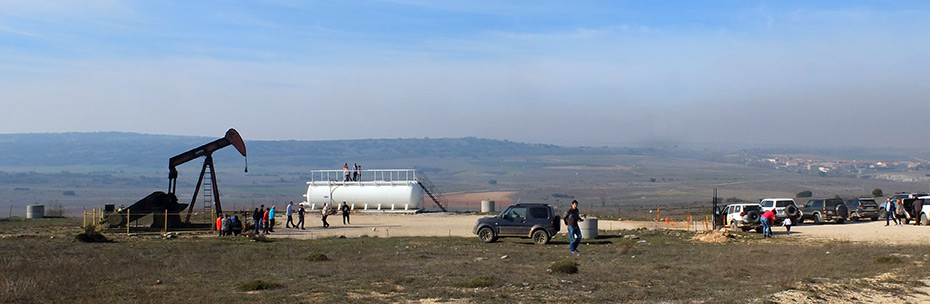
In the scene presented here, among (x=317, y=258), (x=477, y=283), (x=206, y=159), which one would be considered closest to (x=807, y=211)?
(x=317, y=258)

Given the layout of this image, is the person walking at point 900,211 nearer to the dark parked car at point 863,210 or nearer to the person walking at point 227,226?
the dark parked car at point 863,210

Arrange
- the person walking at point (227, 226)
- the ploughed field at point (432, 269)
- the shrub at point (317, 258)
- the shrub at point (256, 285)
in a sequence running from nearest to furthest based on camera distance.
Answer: the ploughed field at point (432, 269), the shrub at point (256, 285), the shrub at point (317, 258), the person walking at point (227, 226)

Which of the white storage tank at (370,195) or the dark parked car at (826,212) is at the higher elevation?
the white storage tank at (370,195)

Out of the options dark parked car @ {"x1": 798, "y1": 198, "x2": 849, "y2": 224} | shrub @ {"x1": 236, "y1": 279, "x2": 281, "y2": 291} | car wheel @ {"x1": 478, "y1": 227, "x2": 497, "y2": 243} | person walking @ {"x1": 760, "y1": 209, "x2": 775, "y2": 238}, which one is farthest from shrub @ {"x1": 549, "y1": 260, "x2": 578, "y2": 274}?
dark parked car @ {"x1": 798, "y1": 198, "x2": 849, "y2": 224}

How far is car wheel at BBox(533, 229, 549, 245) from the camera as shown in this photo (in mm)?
29281

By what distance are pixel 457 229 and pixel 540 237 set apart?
11.1 m

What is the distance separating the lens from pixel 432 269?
20.7 metres

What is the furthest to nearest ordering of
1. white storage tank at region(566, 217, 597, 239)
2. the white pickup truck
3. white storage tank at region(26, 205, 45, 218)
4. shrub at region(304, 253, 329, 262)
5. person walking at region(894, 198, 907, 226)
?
1. white storage tank at region(26, 205, 45, 218)
2. person walking at region(894, 198, 907, 226)
3. the white pickup truck
4. white storage tank at region(566, 217, 597, 239)
5. shrub at region(304, 253, 329, 262)

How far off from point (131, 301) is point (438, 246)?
48.0 ft

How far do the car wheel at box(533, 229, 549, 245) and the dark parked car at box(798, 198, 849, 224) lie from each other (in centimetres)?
1751

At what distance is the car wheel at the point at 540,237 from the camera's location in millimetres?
29281

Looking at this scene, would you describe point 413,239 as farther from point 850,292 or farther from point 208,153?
point 850,292

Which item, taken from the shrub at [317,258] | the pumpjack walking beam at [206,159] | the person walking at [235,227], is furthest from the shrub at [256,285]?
the pumpjack walking beam at [206,159]

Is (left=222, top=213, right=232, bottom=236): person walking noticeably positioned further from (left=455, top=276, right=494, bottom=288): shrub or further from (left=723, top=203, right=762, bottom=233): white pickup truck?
(left=723, top=203, right=762, bottom=233): white pickup truck
